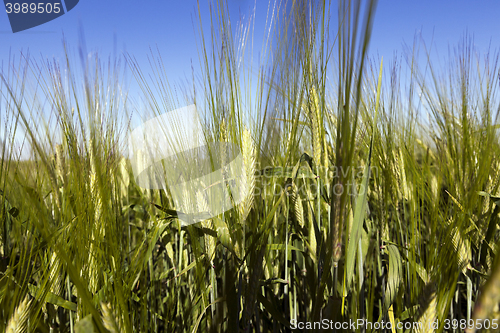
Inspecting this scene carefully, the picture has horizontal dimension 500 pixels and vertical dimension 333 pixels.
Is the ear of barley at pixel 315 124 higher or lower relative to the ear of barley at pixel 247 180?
higher

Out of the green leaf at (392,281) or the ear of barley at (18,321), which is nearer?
the ear of barley at (18,321)

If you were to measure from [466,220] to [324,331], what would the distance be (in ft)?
1.96

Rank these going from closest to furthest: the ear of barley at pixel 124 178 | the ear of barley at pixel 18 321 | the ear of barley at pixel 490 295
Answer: the ear of barley at pixel 490 295
the ear of barley at pixel 18 321
the ear of barley at pixel 124 178

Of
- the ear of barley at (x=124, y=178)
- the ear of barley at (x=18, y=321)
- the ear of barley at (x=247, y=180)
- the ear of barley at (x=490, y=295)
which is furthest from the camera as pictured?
the ear of barley at (x=124, y=178)

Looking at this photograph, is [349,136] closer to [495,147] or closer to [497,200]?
[497,200]

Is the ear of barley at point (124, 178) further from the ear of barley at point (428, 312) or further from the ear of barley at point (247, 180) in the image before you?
the ear of barley at point (428, 312)

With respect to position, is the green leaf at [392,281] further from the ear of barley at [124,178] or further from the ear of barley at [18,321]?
the ear of barley at [124,178]

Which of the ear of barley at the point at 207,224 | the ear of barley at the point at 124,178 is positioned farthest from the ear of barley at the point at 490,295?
the ear of barley at the point at 124,178

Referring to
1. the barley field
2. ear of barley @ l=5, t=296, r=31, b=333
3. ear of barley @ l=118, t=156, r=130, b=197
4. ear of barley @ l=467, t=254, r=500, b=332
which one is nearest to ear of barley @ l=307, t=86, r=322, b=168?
the barley field

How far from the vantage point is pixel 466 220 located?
2.70 ft

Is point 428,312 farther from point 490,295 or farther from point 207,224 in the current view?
point 207,224

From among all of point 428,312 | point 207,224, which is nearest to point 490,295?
point 428,312

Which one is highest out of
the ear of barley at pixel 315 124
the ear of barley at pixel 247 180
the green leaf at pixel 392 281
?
the ear of barley at pixel 315 124

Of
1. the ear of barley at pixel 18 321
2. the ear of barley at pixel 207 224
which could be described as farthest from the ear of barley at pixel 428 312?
the ear of barley at pixel 18 321
